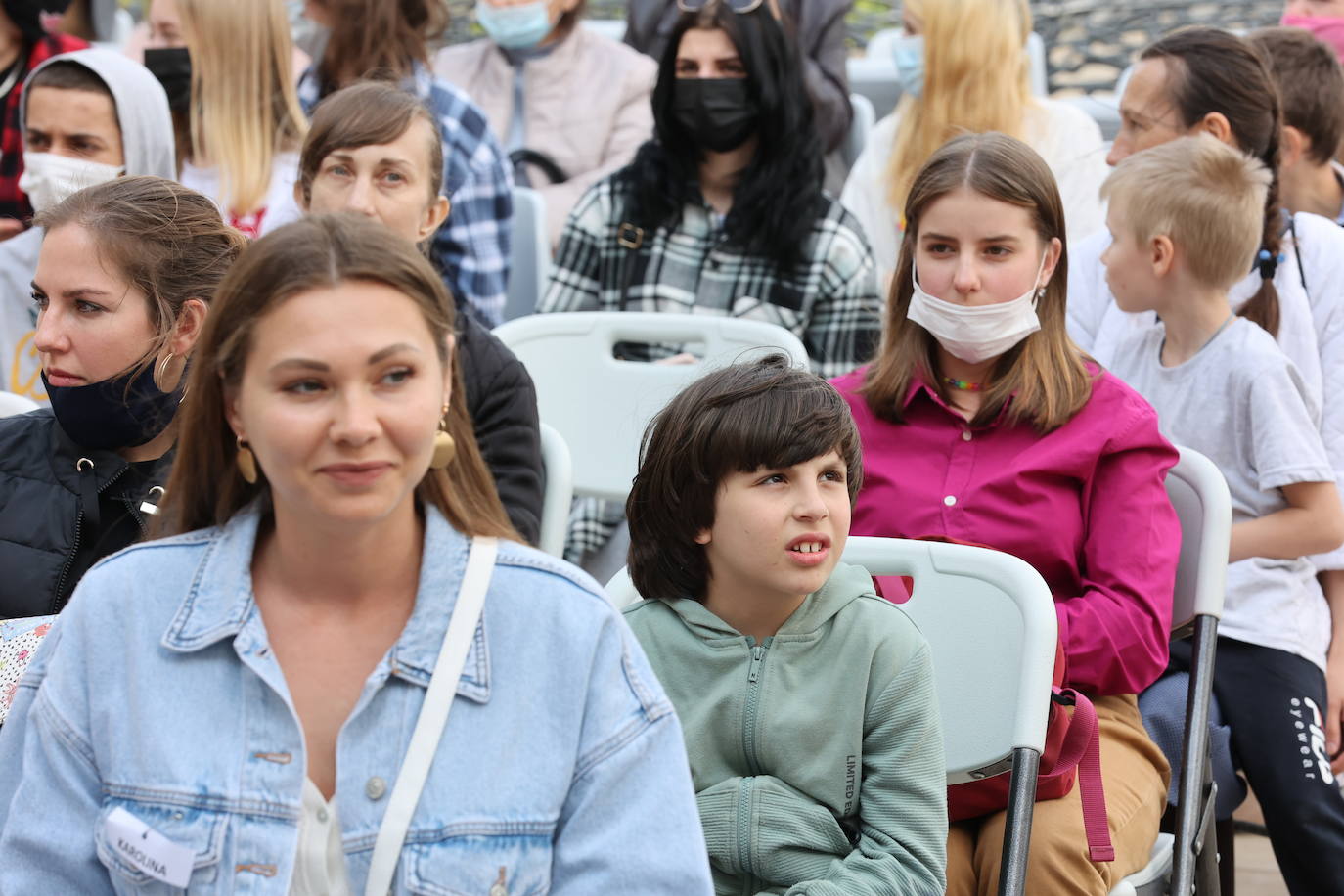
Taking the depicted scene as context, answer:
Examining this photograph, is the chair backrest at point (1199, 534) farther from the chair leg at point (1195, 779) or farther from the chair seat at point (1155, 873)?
the chair seat at point (1155, 873)

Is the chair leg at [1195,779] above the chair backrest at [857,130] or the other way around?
the other way around

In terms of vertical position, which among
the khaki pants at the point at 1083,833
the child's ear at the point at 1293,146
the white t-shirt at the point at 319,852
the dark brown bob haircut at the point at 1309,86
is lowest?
the khaki pants at the point at 1083,833

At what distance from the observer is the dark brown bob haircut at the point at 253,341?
63.0 inches

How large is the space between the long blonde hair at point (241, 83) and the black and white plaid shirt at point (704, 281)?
90cm

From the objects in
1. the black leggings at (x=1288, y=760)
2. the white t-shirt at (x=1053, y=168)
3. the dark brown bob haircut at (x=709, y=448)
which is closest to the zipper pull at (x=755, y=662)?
the dark brown bob haircut at (x=709, y=448)

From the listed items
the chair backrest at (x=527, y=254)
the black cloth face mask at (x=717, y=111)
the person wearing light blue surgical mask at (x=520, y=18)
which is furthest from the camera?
the person wearing light blue surgical mask at (x=520, y=18)

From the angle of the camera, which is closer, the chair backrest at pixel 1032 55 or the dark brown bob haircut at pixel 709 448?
the dark brown bob haircut at pixel 709 448

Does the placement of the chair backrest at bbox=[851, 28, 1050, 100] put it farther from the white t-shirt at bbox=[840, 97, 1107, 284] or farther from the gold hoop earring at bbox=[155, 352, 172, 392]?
the gold hoop earring at bbox=[155, 352, 172, 392]

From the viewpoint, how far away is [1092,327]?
3.64 metres

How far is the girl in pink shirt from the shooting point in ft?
8.38

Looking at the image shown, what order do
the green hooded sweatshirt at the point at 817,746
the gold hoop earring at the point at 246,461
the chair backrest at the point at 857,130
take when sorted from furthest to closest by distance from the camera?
the chair backrest at the point at 857,130
the green hooded sweatshirt at the point at 817,746
the gold hoop earring at the point at 246,461

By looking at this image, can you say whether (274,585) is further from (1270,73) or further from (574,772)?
(1270,73)

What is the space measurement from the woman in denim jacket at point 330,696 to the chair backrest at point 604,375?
1.75 meters

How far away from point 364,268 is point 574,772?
57 cm
